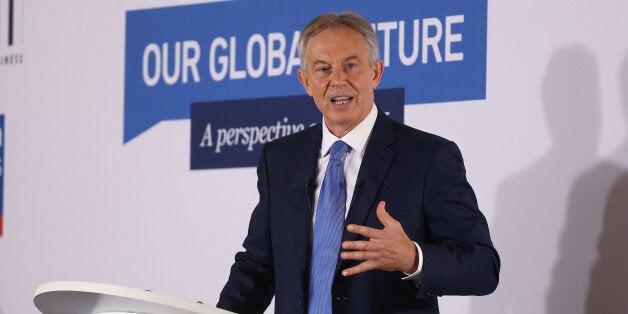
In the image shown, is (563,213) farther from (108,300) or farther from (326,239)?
(108,300)

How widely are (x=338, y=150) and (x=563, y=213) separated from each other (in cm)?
110

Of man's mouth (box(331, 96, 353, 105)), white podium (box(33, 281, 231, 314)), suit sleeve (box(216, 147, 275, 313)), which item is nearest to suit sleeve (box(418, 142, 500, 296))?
man's mouth (box(331, 96, 353, 105))

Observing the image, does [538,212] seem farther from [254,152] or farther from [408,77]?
[254,152]

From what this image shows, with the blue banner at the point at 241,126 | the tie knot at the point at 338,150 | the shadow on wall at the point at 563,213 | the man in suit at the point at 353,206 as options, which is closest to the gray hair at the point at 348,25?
the man in suit at the point at 353,206

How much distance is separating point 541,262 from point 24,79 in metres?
2.79

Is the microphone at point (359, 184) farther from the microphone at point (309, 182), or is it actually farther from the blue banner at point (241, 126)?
the blue banner at point (241, 126)

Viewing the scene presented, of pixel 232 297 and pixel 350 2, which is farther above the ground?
pixel 350 2

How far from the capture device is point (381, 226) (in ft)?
8.52

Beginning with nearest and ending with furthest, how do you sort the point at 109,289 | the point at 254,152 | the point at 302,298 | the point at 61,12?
the point at 109,289 < the point at 302,298 < the point at 254,152 < the point at 61,12

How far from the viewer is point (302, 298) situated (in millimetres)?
2588

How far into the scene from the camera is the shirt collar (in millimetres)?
2732

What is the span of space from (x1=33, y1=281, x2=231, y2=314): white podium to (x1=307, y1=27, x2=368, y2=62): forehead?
39.3 inches

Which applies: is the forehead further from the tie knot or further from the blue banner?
the blue banner

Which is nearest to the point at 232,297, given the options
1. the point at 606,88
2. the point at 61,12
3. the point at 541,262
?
the point at 541,262
